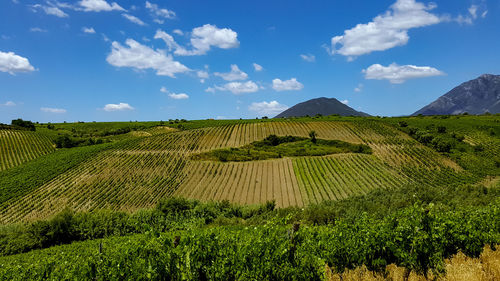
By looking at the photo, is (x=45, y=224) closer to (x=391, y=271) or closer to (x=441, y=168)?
(x=391, y=271)

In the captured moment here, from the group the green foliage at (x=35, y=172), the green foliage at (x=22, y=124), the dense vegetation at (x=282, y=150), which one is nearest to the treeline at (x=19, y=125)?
the green foliage at (x=22, y=124)

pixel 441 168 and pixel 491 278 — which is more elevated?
pixel 491 278

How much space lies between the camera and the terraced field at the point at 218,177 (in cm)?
3997

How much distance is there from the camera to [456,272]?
26.4 ft

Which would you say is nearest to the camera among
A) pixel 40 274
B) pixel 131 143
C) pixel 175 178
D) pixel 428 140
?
pixel 40 274

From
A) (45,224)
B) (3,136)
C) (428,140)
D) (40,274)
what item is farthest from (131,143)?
(428,140)

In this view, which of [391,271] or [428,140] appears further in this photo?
[428,140]

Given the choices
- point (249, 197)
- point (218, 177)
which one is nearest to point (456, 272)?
point (249, 197)

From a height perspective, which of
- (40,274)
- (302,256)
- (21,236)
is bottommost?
(21,236)

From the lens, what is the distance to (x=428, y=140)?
220 ft

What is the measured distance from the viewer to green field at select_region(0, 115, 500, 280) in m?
9.09

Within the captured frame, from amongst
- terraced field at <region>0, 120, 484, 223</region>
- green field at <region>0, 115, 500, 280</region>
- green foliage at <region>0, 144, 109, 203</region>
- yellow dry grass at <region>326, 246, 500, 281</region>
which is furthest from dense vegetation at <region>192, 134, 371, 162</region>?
yellow dry grass at <region>326, 246, 500, 281</region>

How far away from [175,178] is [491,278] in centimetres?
4658

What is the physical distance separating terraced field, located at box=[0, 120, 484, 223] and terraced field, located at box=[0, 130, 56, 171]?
20052 millimetres
